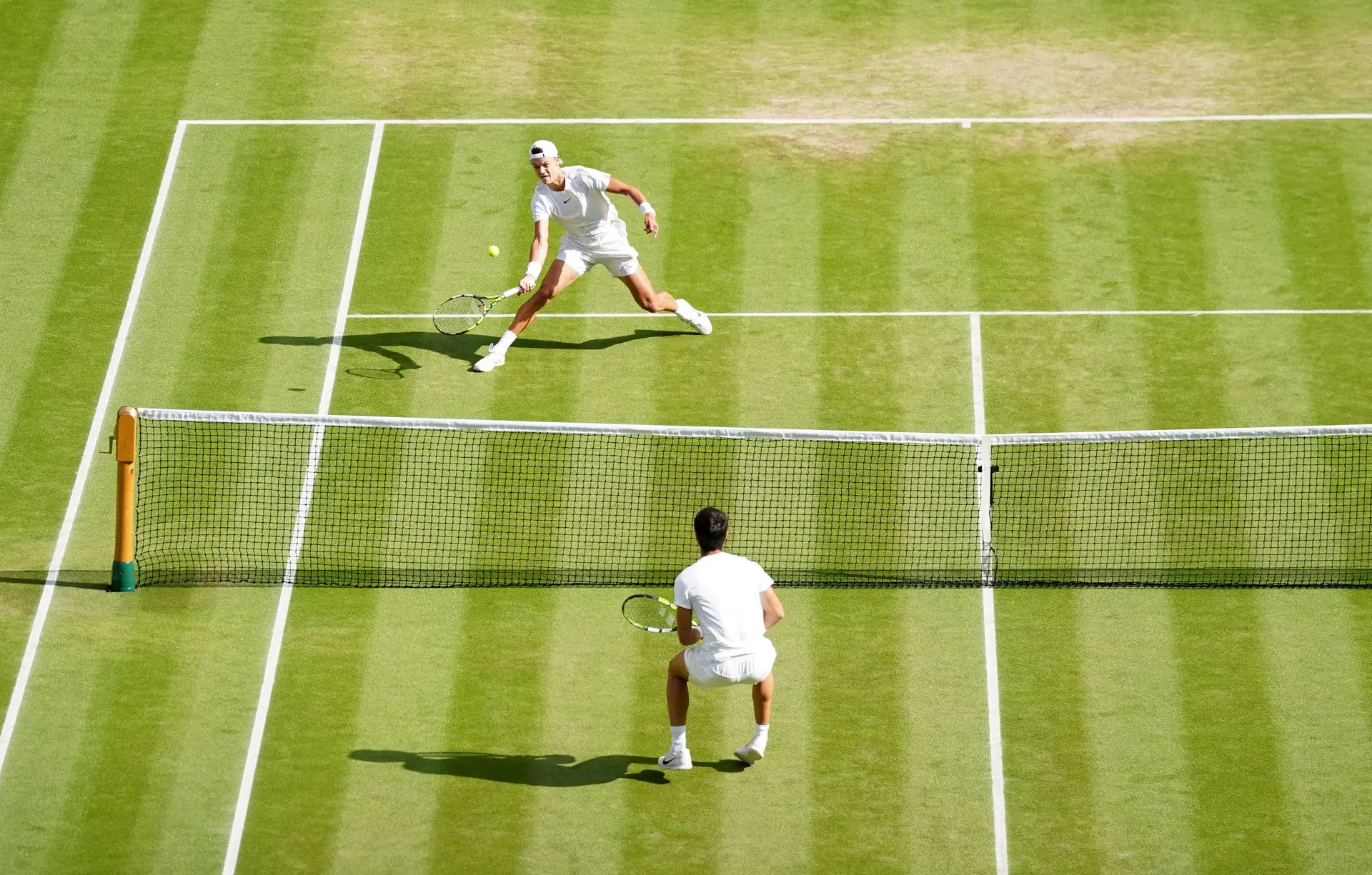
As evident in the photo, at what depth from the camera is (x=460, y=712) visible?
12.7 metres

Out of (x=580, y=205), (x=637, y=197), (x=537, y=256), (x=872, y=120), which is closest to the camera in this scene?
(x=537, y=256)

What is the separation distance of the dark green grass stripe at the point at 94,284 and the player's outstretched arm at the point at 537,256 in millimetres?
3984

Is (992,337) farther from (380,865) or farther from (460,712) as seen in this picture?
(380,865)

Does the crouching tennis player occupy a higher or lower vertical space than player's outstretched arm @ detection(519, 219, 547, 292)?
lower

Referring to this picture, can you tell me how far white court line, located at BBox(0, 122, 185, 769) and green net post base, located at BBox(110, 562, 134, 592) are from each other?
0.48m

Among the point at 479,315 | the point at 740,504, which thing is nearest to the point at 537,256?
the point at 479,315

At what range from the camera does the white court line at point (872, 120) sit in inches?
813

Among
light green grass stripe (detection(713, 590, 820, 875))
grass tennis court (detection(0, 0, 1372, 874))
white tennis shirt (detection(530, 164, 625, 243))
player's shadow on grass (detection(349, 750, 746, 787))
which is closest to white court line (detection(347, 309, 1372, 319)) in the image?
grass tennis court (detection(0, 0, 1372, 874))

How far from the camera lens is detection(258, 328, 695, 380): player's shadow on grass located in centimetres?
1711

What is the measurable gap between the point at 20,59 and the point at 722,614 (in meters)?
14.2

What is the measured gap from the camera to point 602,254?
1647 centimetres

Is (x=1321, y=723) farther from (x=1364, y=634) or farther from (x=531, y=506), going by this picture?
(x=531, y=506)

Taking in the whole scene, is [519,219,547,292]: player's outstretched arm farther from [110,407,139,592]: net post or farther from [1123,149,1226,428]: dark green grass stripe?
[1123,149,1226,428]: dark green grass stripe

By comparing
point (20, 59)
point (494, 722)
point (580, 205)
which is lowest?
point (494, 722)
